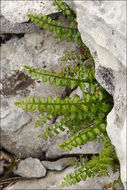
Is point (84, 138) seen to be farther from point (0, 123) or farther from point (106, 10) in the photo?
point (0, 123)

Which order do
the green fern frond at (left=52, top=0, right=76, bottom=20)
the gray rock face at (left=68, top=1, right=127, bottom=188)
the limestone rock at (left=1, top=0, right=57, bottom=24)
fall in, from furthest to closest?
the limestone rock at (left=1, top=0, right=57, bottom=24), the green fern frond at (left=52, top=0, right=76, bottom=20), the gray rock face at (left=68, top=1, right=127, bottom=188)

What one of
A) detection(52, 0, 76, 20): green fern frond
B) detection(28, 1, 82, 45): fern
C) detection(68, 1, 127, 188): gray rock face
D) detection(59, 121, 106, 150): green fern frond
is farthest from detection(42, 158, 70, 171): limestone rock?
detection(52, 0, 76, 20): green fern frond

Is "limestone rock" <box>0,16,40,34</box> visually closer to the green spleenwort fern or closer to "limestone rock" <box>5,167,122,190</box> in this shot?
the green spleenwort fern

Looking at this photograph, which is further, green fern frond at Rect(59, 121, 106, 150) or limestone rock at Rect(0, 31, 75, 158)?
limestone rock at Rect(0, 31, 75, 158)

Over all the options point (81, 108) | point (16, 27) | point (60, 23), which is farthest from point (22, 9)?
point (81, 108)

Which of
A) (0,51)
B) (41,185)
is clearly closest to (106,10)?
(0,51)

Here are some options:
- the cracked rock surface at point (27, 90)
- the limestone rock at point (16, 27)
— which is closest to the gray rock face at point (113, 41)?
the cracked rock surface at point (27, 90)

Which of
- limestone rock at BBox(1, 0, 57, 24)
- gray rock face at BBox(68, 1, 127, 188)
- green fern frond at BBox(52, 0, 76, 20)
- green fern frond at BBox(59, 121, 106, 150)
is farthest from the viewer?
limestone rock at BBox(1, 0, 57, 24)
